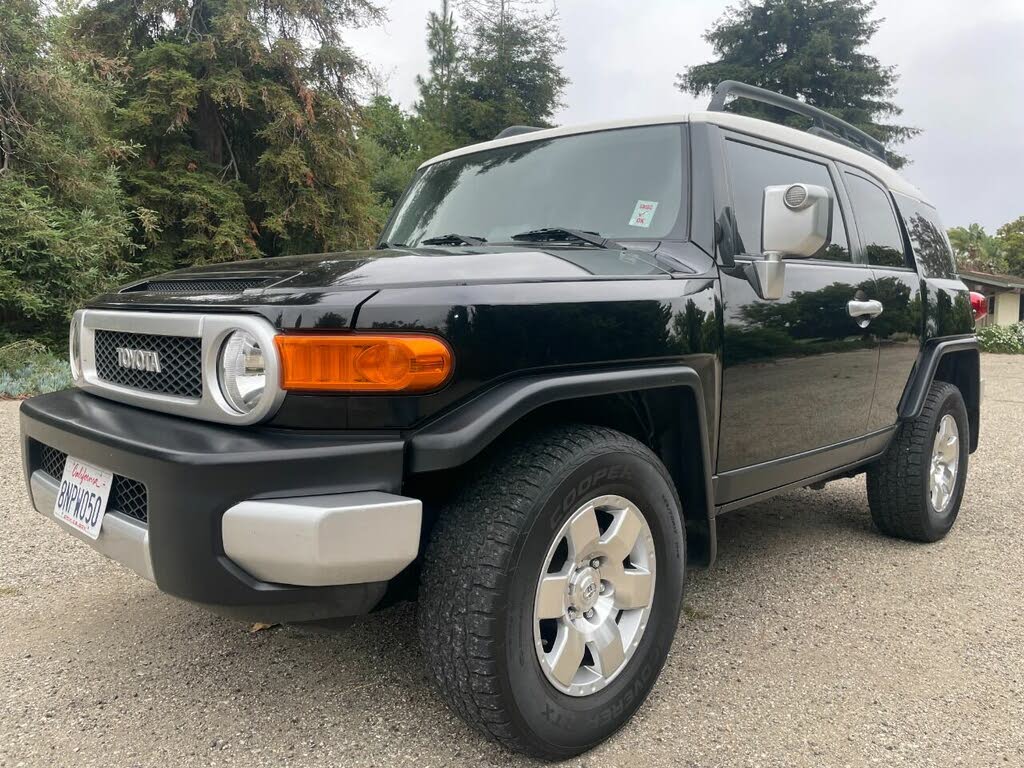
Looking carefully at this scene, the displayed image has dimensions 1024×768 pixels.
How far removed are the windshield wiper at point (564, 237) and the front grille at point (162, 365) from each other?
122cm

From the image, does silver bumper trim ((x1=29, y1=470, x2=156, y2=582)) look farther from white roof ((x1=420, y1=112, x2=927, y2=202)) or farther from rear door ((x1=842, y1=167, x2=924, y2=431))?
rear door ((x1=842, y1=167, x2=924, y2=431))

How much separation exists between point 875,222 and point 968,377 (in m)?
1.36

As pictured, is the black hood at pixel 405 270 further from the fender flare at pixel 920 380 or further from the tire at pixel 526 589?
the fender flare at pixel 920 380

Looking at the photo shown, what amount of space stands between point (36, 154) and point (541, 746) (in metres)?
12.4

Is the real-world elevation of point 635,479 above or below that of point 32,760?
above

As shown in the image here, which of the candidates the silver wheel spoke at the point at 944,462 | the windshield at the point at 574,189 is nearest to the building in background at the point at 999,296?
the silver wheel spoke at the point at 944,462

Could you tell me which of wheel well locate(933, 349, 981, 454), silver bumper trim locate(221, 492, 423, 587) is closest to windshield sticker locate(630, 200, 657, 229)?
silver bumper trim locate(221, 492, 423, 587)

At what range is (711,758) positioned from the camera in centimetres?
204

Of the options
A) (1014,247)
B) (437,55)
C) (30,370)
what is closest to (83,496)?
(30,370)

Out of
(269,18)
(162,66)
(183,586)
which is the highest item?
(269,18)

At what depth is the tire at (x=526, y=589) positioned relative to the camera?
180 cm

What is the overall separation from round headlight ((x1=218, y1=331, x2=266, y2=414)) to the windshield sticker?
1.44m

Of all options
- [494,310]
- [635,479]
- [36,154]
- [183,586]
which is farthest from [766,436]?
[36,154]

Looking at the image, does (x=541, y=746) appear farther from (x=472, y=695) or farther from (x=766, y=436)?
(x=766, y=436)
